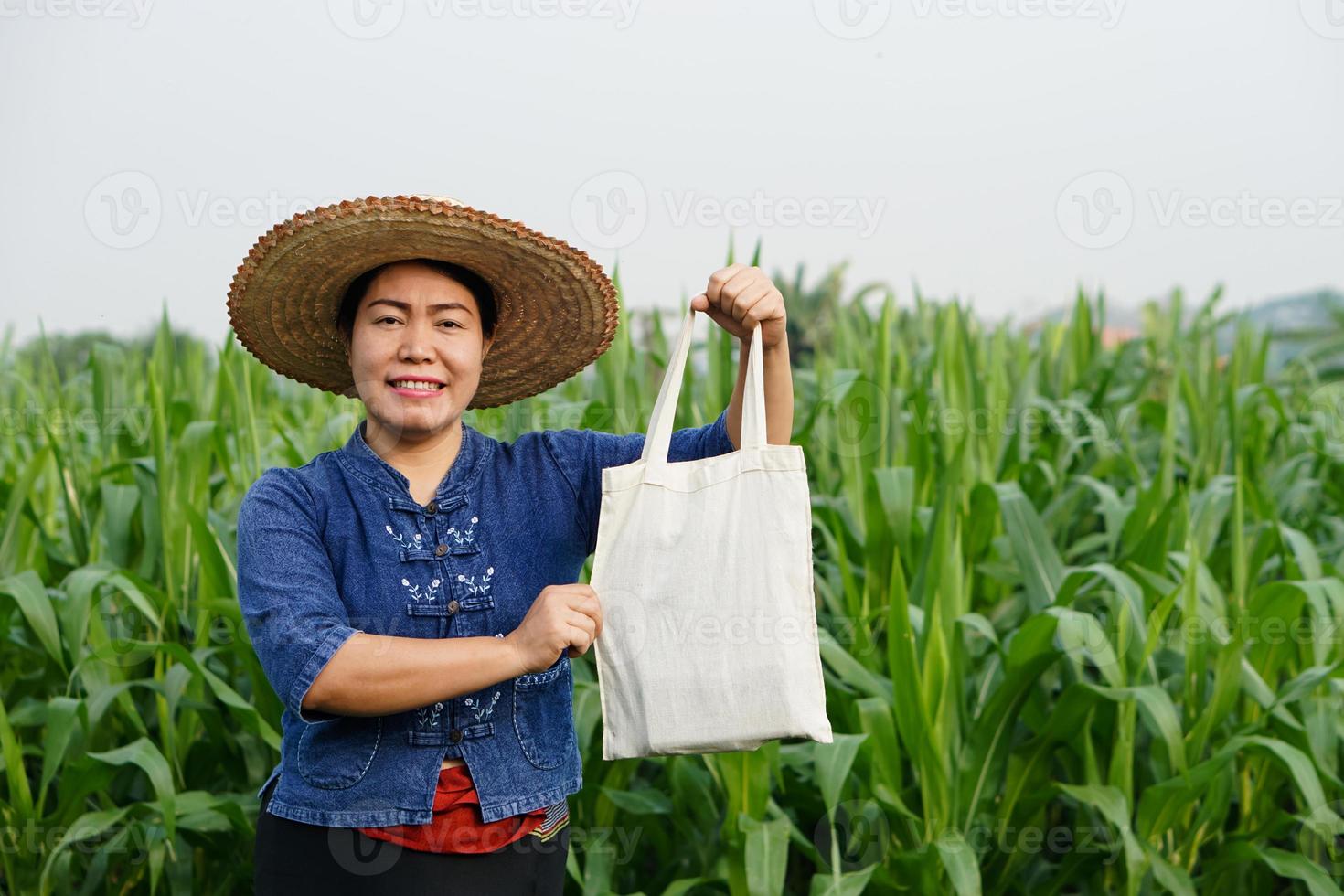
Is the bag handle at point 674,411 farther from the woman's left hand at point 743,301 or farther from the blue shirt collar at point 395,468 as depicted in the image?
the blue shirt collar at point 395,468

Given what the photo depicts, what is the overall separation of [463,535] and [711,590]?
0.28 m

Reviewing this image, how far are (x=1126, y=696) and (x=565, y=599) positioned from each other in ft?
4.52

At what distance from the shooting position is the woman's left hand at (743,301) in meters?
1.25

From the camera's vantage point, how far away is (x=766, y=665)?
1.24 meters

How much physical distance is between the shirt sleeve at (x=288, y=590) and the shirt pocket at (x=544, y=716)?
0.21 meters

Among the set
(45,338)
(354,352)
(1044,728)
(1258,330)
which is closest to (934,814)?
(1044,728)

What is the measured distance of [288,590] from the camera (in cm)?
119

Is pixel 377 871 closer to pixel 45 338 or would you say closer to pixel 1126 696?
pixel 1126 696

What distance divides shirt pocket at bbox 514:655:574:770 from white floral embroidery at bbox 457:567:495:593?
10cm
